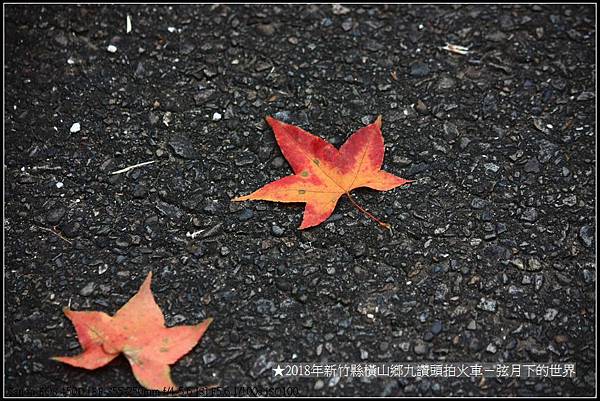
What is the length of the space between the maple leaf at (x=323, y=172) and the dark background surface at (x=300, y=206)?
45mm

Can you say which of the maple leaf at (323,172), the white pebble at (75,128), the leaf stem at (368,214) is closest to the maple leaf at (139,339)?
the maple leaf at (323,172)

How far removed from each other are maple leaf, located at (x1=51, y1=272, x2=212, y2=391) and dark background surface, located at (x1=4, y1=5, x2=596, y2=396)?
0.11 ft

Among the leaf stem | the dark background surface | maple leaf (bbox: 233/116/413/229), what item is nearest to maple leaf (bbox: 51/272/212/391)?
the dark background surface

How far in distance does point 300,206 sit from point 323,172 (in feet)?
0.39

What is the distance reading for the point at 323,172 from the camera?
2.06 meters

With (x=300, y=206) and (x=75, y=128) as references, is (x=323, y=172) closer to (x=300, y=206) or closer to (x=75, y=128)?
(x=300, y=206)

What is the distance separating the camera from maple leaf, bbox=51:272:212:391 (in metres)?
1.72

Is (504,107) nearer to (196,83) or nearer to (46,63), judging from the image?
(196,83)

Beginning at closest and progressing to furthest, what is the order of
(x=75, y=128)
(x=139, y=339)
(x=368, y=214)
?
(x=139, y=339), (x=368, y=214), (x=75, y=128)

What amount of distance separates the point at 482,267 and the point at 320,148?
0.57 metres

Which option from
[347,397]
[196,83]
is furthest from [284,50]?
[347,397]

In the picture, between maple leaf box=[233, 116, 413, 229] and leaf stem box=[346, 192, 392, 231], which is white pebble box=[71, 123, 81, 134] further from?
leaf stem box=[346, 192, 392, 231]

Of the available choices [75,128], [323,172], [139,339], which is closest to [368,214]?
[323,172]

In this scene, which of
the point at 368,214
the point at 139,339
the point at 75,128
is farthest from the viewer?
the point at 75,128
